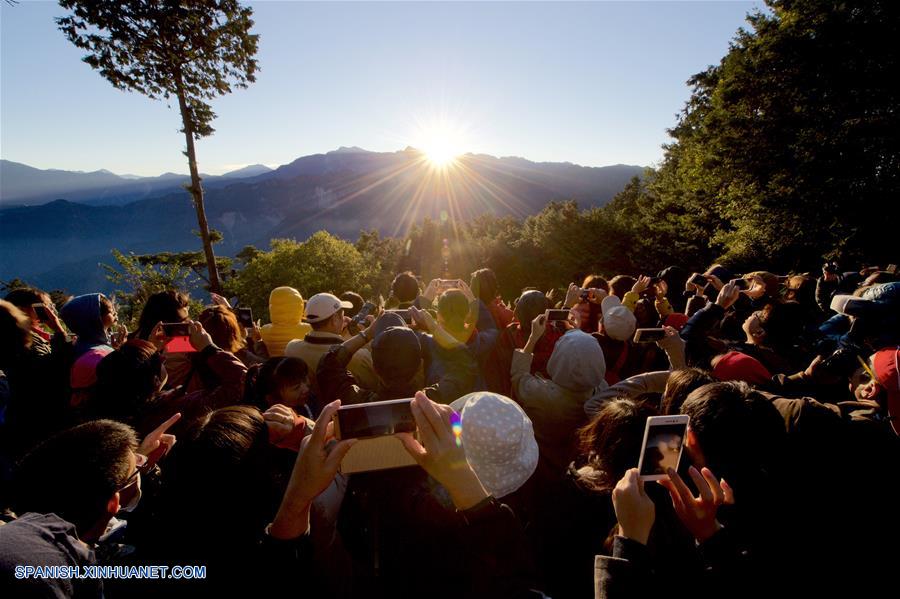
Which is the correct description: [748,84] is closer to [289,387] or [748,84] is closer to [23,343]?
[289,387]

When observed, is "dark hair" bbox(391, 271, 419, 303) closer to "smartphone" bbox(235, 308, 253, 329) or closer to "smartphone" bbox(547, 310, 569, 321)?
"smartphone" bbox(235, 308, 253, 329)

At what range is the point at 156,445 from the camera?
6.98 ft

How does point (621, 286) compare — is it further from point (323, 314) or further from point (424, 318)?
point (323, 314)

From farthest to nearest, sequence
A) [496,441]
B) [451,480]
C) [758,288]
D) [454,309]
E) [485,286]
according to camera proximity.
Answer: [758,288], [485,286], [454,309], [496,441], [451,480]

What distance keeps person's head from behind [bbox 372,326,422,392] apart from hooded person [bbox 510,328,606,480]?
108 centimetres

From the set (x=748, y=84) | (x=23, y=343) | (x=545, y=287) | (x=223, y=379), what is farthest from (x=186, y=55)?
(x=545, y=287)

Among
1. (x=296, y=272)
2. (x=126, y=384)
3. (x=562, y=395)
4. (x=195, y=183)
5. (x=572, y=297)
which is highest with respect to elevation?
(x=195, y=183)

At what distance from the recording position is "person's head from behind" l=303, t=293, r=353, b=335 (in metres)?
4.19

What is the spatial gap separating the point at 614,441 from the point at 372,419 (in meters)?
1.29

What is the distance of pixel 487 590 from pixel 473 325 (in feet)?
10.0

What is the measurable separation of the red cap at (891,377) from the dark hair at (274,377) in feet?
12.1

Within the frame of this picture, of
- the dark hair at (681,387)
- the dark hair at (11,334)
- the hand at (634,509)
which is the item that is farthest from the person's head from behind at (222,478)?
the dark hair at (11,334)

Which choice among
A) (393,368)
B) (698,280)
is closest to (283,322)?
(393,368)

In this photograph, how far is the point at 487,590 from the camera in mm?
1479
